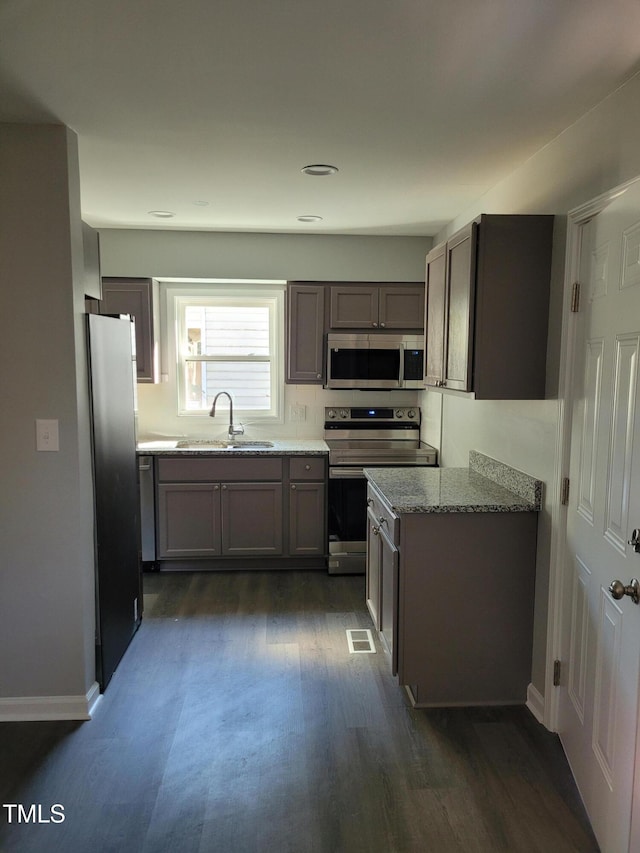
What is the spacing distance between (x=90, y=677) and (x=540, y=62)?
2.86m

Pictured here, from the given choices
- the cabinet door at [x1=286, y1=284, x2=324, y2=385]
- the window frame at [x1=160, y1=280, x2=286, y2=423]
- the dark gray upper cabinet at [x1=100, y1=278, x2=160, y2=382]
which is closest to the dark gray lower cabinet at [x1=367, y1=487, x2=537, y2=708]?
the cabinet door at [x1=286, y1=284, x2=324, y2=385]

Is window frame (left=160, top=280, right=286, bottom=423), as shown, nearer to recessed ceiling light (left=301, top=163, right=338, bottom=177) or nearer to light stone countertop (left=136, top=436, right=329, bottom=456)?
light stone countertop (left=136, top=436, right=329, bottom=456)

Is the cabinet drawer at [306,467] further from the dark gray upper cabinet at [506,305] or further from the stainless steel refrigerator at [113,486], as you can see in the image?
the dark gray upper cabinet at [506,305]

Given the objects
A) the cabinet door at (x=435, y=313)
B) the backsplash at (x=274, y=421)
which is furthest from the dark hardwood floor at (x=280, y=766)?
the backsplash at (x=274, y=421)

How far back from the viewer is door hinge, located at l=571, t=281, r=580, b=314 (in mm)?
2191

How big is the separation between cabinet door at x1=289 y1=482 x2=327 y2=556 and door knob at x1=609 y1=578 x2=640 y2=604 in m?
2.66

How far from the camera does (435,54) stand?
170 cm

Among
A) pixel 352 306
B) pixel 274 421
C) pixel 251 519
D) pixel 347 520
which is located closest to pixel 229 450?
pixel 251 519

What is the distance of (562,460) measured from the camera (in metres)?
2.29

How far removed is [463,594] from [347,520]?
5.39 ft

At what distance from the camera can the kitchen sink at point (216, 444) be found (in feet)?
13.9

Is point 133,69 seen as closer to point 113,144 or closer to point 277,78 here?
point 277,78

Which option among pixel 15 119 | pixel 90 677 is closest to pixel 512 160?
pixel 15 119

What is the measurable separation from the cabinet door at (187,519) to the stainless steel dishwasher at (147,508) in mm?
46
